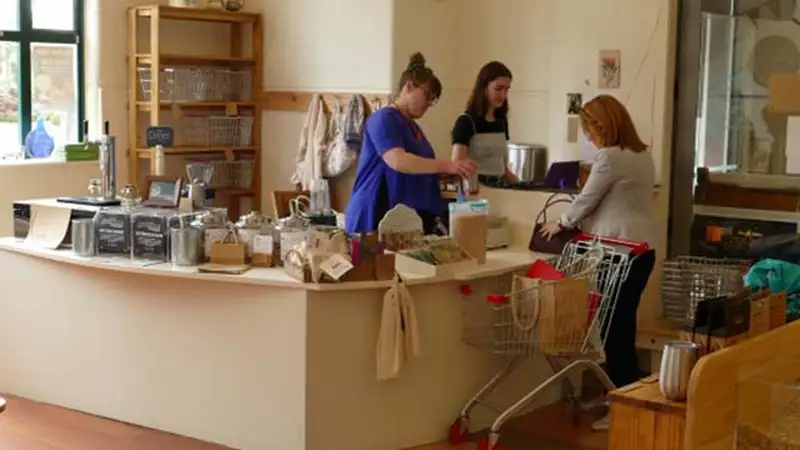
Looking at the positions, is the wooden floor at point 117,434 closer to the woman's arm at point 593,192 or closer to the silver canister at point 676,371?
the woman's arm at point 593,192

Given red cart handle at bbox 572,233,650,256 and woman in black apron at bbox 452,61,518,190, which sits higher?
woman in black apron at bbox 452,61,518,190

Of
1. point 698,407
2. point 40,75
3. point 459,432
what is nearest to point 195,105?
point 40,75

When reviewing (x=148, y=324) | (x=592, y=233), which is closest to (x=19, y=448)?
(x=148, y=324)

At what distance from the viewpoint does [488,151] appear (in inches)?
241

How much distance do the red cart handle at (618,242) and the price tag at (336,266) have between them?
1.15 meters

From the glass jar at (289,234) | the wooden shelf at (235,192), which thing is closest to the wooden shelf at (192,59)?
the wooden shelf at (235,192)

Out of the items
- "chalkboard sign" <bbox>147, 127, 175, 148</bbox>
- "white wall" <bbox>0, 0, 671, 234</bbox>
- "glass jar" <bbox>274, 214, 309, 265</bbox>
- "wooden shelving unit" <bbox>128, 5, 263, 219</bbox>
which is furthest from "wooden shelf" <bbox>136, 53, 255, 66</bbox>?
"glass jar" <bbox>274, 214, 309, 265</bbox>

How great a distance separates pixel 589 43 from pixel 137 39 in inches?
111

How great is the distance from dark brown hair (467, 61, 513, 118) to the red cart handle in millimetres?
1140

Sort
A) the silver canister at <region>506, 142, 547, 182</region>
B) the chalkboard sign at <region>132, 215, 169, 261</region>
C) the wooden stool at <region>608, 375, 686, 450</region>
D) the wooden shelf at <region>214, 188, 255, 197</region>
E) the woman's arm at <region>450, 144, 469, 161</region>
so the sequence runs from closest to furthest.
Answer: the wooden stool at <region>608, 375, 686, 450</region> < the chalkboard sign at <region>132, 215, 169, 261</region> < the woman's arm at <region>450, 144, 469, 161</region> < the silver canister at <region>506, 142, 547, 182</region> < the wooden shelf at <region>214, 188, 255, 197</region>

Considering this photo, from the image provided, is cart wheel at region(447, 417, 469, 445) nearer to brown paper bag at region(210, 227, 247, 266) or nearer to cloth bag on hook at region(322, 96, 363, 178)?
brown paper bag at region(210, 227, 247, 266)

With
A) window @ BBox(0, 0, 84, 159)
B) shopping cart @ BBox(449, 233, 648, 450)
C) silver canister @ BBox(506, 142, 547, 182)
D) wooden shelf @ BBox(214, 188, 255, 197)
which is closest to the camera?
shopping cart @ BBox(449, 233, 648, 450)

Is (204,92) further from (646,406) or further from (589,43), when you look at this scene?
(646,406)

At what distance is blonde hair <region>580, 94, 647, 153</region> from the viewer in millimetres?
5188
